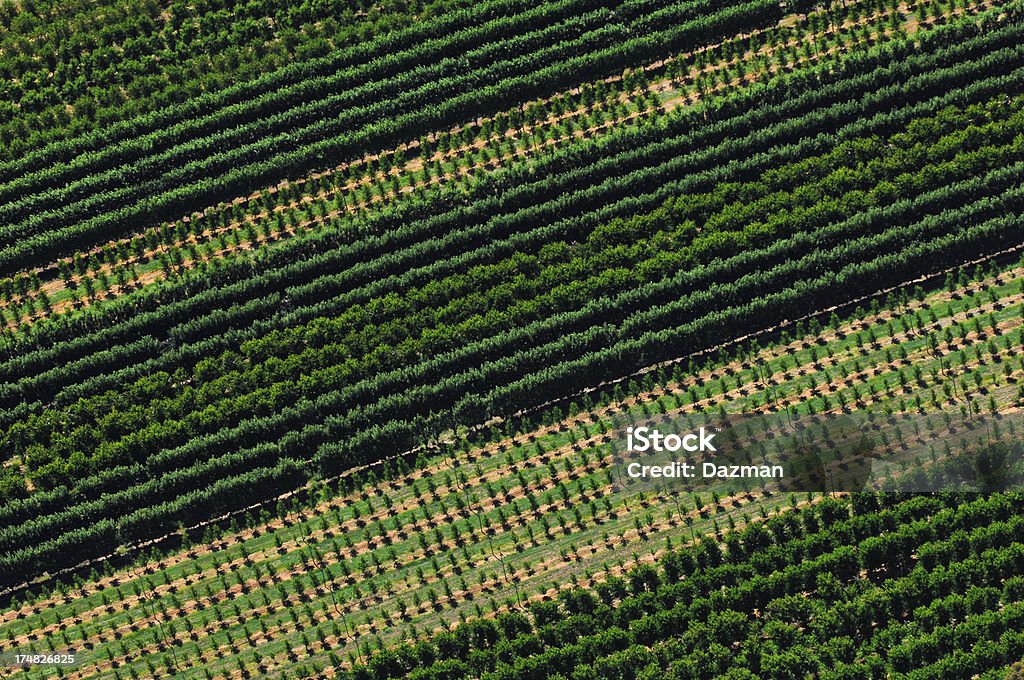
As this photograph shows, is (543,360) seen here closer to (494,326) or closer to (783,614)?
(494,326)

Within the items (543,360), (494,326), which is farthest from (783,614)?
(494,326)

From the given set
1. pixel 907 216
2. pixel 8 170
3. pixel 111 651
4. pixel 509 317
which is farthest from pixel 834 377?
pixel 8 170

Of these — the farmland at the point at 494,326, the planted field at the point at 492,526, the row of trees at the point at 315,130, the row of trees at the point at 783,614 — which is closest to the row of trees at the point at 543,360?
the farmland at the point at 494,326

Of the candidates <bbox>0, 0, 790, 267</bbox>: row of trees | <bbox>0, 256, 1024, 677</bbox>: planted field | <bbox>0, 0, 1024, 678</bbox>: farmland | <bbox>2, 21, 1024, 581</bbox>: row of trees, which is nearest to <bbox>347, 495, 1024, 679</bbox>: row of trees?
<bbox>0, 0, 1024, 678</bbox>: farmland

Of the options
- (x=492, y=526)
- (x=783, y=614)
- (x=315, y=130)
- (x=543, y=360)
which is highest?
(x=315, y=130)

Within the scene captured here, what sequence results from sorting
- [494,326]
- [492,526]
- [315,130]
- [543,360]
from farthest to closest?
[315,130]
[494,326]
[543,360]
[492,526]

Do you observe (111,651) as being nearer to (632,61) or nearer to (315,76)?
(315,76)

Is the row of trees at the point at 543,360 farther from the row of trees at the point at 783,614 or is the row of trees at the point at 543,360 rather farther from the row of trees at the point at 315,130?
the row of trees at the point at 315,130

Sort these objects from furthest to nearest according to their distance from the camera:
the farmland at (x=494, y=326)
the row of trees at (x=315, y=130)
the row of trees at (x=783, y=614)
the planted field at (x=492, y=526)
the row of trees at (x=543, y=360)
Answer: the row of trees at (x=315, y=130) → the row of trees at (x=543, y=360) → the planted field at (x=492, y=526) → the farmland at (x=494, y=326) → the row of trees at (x=783, y=614)
